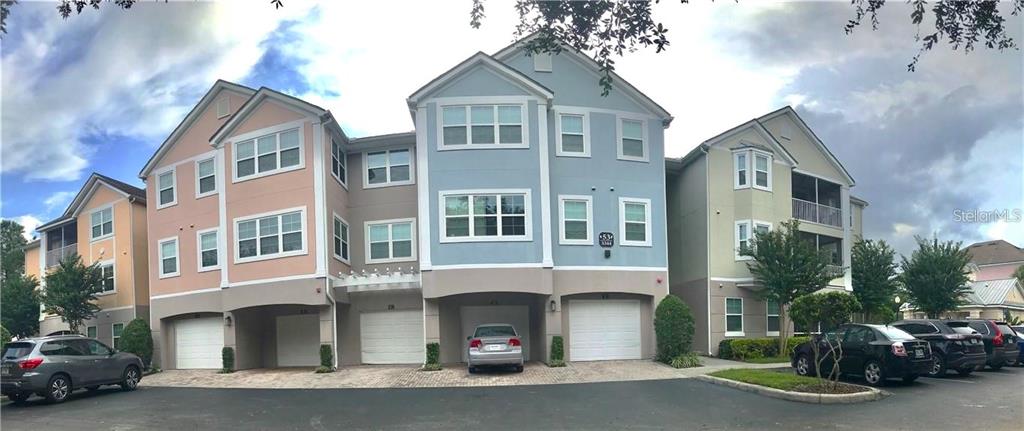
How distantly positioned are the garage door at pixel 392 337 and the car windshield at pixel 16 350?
10.5 meters

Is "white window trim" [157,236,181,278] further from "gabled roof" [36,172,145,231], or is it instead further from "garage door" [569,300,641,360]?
"garage door" [569,300,641,360]

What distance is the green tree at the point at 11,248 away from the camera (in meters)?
52.6

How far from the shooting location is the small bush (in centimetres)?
2261

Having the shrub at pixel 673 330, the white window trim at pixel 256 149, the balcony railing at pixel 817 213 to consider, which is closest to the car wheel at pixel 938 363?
the shrub at pixel 673 330

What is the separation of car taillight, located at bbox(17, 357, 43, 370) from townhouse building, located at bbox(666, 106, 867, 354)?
2053 cm

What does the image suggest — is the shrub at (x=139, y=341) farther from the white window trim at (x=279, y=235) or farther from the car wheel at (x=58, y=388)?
the car wheel at (x=58, y=388)

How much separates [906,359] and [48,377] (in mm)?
19651

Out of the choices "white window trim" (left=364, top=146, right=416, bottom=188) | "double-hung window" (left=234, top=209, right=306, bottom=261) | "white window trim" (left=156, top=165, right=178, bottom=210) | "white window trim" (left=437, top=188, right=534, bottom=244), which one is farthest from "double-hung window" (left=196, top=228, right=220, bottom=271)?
"white window trim" (left=437, top=188, right=534, bottom=244)

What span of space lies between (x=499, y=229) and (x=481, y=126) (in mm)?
3397

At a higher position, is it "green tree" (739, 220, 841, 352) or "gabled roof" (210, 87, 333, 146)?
"gabled roof" (210, 87, 333, 146)

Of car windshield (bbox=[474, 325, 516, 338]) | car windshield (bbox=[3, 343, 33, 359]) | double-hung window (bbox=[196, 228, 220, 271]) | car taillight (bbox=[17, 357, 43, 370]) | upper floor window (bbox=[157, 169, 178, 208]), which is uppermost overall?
upper floor window (bbox=[157, 169, 178, 208])

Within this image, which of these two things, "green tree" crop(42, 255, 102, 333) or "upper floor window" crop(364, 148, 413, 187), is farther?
"green tree" crop(42, 255, 102, 333)

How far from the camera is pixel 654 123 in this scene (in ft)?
85.8

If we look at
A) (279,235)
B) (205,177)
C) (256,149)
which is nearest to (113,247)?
(205,177)
